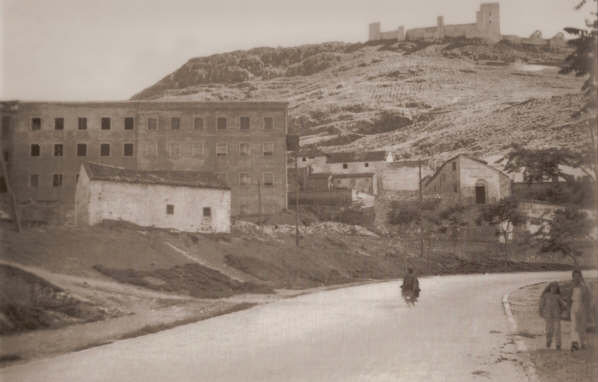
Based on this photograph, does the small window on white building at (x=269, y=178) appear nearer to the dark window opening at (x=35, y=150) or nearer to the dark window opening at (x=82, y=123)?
the dark window opening at (x=82, y=123)

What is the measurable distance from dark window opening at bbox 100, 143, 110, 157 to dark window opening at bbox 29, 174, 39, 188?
549 centimetres

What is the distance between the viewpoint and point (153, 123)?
61062mm

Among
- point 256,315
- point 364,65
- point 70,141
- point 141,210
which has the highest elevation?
point 364,65

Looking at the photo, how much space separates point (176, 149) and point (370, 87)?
89.1m

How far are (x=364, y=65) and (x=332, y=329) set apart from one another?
137m

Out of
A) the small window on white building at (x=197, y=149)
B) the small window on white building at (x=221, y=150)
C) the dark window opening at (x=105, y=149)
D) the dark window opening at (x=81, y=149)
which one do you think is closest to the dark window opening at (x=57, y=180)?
the dark window opening at (x=81, y=149)

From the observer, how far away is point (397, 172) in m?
69.1

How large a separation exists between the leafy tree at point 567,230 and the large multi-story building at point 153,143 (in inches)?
1657

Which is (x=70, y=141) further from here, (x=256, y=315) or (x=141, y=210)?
(x=256, y=315)

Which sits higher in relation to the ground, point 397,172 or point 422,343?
point 397,172

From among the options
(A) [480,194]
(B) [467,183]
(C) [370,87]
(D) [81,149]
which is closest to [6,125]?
(D) [81,149]

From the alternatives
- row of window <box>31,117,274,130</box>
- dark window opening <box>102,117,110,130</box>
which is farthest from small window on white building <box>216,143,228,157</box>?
dark window opening <box>102,117,110,130</box>

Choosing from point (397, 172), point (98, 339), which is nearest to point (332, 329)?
point (98, 339)

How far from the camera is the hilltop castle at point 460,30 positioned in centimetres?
1881
